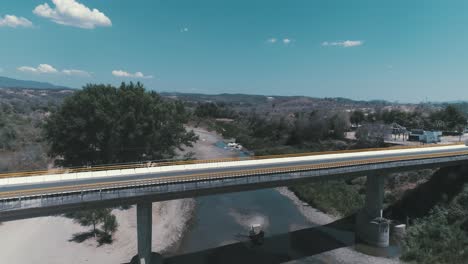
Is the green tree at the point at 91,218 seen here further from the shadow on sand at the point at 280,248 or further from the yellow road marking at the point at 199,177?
the yellow road marking at the point at 199,177

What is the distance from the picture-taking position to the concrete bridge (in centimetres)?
2078

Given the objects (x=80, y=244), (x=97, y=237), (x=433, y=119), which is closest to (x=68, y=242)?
(x=80, y=244)

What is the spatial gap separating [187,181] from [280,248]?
13989mm

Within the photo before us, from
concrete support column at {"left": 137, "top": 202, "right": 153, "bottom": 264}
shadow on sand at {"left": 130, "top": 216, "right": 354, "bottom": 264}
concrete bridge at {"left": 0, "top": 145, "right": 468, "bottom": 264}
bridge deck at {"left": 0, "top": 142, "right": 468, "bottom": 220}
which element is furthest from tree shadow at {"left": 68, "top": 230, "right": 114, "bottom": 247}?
concrete support column at {"left": 137, "top": 202, "right": 153, "bottom": 264}

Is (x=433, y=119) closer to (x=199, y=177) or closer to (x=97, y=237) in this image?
(x=199, y=177)

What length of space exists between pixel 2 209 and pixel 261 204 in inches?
1315

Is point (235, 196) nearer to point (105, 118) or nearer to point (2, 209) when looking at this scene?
point (105, 118)

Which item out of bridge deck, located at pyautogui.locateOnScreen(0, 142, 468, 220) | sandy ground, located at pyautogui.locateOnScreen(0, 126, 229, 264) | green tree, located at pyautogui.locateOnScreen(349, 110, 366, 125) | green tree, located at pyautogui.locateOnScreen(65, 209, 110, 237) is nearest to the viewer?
bridge deck, located at pyautogui.locateOnScreen(0, 142, 468, 220)

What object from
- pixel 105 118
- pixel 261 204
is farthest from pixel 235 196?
pixel 105 118

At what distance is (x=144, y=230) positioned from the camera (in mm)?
24766

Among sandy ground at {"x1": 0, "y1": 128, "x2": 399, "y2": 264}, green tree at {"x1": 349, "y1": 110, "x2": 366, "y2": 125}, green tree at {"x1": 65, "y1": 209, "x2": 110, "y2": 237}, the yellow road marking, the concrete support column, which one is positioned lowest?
sandy ground at {"x1": 0, "y1": 128, "x2": 399, "y2": 264}

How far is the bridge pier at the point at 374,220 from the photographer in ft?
110

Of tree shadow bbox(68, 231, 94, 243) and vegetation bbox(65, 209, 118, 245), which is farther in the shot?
vegetation bbox(65, 209, 118, 245)

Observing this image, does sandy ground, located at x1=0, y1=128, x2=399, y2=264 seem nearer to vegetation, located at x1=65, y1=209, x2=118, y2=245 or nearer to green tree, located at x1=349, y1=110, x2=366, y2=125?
vegetation, located at x1=65, y1=209, x2=118, y2=245
